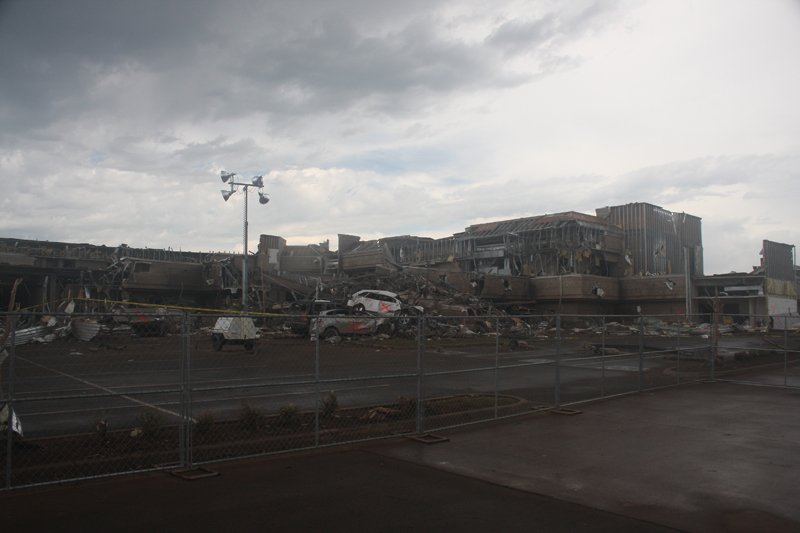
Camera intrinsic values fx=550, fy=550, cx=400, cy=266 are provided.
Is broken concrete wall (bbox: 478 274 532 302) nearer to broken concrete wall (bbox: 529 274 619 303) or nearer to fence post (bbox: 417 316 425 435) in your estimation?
broken concrete wall (bbox: 529 274 619 303)

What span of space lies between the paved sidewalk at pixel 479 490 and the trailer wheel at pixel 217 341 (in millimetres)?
2233

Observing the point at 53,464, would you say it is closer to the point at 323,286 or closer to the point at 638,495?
the point at 638,495

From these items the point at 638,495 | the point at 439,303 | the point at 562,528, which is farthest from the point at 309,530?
the point at 439,303

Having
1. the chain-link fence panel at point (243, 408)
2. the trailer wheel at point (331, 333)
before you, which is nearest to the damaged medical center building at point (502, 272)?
the trailer wheel at point (331, 333)

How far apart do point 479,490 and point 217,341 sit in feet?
15.7

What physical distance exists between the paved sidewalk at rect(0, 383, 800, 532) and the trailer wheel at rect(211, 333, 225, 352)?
2.23 meters

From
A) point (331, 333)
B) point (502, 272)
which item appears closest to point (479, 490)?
point (331, 333)

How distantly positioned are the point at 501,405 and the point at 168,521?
7.44 m

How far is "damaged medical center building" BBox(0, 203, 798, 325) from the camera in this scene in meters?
43.3

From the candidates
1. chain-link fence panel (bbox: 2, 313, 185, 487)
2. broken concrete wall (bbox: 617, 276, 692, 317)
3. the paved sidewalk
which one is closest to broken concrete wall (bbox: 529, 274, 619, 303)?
broken concrete wall (bbox: 617, 276, 692, 317)

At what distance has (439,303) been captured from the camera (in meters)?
34.8

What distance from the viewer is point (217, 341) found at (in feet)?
28.4

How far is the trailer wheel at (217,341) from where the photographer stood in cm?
852

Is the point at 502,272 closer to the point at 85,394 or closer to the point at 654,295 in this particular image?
the point at 654,295
